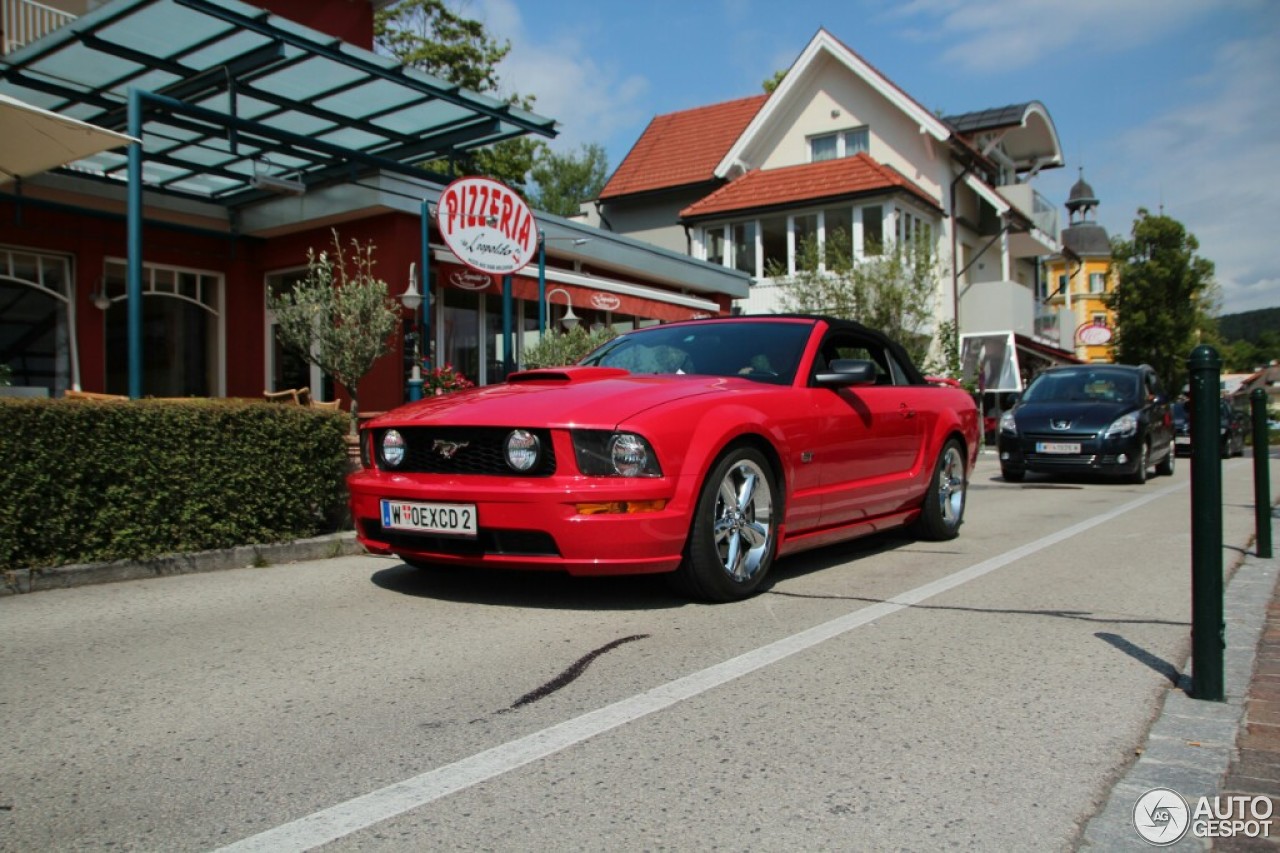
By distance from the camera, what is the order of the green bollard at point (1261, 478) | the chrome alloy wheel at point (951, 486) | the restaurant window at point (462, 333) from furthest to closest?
the restaurant window at point (462, 333), the chrome alloy wheel at point (951, 486), the green bollard at point (1261, 478)

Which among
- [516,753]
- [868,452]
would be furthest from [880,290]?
[516,753]

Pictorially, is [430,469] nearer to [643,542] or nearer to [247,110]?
[643,542]

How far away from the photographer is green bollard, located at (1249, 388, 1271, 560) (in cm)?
637

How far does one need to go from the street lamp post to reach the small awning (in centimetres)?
363

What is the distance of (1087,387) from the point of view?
14.2 meters

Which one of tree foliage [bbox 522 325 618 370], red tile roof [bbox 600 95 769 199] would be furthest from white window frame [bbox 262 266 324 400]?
red tile roof [bbox 600 95 769 199]

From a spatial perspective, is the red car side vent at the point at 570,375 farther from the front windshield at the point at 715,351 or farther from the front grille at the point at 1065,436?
the front grille at the point at 1065,436

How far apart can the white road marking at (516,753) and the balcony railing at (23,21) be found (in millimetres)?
13932

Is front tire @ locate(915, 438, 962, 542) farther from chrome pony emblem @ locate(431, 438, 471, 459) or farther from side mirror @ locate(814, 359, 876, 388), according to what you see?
chrome pony emblem @ locate(431, 438, 471, 459)

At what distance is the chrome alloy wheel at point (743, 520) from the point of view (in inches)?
192

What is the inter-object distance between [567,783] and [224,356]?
43.9 feet

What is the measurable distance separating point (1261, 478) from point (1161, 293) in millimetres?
40584

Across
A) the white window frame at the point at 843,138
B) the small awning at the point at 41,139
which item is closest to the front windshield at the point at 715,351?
the small awning at the point at 41,139

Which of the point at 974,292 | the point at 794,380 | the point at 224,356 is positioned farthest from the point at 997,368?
the point at 794,380
